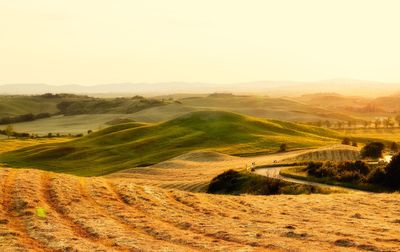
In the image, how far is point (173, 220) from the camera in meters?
26.2

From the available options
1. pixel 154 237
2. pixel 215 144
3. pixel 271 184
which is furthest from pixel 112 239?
pixel 215 144

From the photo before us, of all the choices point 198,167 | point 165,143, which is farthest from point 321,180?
point 165,143

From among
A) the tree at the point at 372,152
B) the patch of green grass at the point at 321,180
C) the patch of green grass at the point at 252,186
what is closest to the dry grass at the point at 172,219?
the patch of green grass at the point at 252,186

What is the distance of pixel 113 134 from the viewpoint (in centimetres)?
14000

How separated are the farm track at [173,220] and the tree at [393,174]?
11.2m

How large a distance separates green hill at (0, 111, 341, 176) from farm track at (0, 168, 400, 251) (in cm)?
6303

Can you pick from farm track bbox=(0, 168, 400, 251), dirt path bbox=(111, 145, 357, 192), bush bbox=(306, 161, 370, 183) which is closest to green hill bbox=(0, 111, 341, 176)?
dirt path bbox=(111, 145, 357, 192)

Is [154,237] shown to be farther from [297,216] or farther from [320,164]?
[320,164]

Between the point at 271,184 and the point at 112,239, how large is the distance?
104 ft

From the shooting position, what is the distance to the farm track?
21328 mm

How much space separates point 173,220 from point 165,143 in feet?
315

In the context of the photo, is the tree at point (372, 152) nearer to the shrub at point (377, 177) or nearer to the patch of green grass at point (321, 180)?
the patch of green grass at point (321, 180)

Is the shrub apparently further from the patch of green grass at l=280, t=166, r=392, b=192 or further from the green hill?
the green hill

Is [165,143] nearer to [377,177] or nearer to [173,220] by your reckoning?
[377,177]
